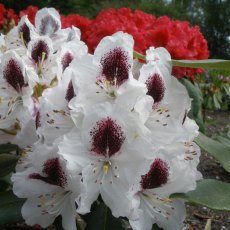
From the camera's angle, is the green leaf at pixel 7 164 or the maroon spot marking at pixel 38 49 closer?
the maroon spot marking at pixel 38 49

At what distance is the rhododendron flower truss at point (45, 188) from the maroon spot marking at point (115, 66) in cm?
18

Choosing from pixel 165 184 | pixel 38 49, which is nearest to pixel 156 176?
pixel 165 184

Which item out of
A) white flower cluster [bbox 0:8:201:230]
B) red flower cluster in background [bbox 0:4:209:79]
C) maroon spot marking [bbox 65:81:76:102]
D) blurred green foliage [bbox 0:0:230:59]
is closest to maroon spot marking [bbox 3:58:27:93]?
white flower cluster [bbox 0:8:201:230]

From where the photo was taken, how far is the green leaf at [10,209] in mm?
1059

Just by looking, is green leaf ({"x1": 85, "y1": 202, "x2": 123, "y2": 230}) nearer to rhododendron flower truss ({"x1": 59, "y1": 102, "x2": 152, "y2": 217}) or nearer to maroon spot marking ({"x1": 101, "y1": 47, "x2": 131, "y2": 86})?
rhododendron flower truss ({"x1": 59, "y1": 102, "x2": 152, "y2": 217})

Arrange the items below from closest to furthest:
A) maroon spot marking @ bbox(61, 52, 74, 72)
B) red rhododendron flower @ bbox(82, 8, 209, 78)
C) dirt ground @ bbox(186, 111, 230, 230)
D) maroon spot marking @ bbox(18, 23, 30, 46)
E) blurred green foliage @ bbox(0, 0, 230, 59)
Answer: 1. maroon spot marking @ bbox(61, 52, 74, 72)
2. maroon spot marking @ bbox(18, 23, 30, 46)
3. red rhododendron flower @ bbox(82, 8, 209, 78)
4. dirt ground @ bbox(186, 111, 230, 230)
5. blurred green foliage @ bbox(0, 0, 230, 59)

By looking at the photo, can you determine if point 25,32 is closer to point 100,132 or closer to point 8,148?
point 8,148

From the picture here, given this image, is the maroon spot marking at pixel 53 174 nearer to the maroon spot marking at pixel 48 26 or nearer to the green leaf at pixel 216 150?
the green leaf at pixel 216 150

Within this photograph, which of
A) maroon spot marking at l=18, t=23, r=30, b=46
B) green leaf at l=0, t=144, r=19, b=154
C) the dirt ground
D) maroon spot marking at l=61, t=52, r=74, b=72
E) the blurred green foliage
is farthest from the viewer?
the blurred green foliage

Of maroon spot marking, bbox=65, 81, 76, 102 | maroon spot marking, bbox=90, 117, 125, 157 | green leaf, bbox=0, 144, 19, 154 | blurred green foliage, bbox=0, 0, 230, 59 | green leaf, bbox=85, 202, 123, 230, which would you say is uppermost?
blurred green foliage, bbox=0, 0, 230, 59

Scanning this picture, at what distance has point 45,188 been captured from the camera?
98 cm

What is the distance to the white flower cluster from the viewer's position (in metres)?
0.83

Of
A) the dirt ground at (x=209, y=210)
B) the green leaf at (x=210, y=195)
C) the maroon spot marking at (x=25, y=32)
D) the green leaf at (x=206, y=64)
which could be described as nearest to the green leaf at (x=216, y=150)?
the green leaf at (x=210, y=195)

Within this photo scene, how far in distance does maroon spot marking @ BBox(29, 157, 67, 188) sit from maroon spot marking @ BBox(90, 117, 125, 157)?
11 cm
